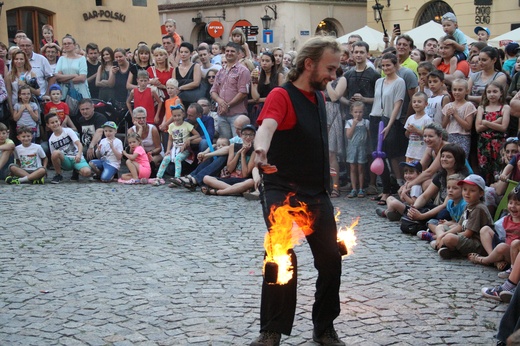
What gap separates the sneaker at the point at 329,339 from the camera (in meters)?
4.94

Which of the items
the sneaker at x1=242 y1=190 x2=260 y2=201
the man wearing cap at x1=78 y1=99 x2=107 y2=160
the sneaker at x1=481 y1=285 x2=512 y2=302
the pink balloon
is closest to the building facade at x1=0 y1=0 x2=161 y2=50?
the man wearing cap at x1=78 y1=99 x2=107 y2=160

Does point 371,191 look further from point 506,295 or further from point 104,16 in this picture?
point 104,16

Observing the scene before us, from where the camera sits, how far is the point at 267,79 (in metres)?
11.7

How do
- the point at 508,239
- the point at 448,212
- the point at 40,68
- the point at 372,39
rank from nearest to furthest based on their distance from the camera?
1. the point at 508,239
2. the point at 448,212
3. the point at 40,68
4. the point at 372,39

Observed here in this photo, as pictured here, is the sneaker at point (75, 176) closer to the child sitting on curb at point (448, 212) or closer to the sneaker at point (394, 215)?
the sneaker at point (394, 215)

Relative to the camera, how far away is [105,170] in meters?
12.2

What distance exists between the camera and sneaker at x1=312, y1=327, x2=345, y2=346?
494 cm

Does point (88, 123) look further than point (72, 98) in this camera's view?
No

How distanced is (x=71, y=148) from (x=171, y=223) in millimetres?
4094

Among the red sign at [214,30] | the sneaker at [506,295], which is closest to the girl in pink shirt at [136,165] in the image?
the sneaker at [506,295]

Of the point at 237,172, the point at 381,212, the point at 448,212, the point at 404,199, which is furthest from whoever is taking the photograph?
the point at 237,172

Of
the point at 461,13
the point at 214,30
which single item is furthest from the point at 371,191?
the point at 214,30

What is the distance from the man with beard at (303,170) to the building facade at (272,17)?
90.7ft

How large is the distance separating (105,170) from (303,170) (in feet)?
25.5
